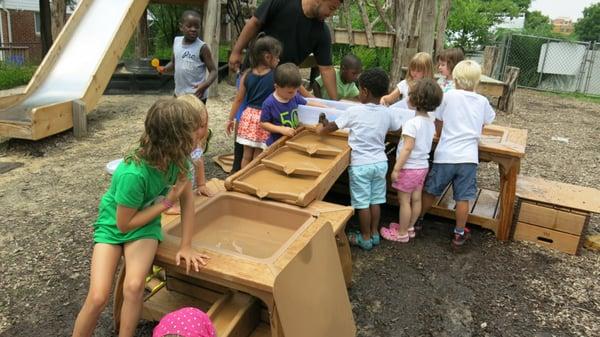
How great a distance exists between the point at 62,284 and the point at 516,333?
2717 millimetres

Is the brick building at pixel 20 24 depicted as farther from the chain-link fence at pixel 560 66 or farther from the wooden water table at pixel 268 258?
the wooden water table at pixel 268 258

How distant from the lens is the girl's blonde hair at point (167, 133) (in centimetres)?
194

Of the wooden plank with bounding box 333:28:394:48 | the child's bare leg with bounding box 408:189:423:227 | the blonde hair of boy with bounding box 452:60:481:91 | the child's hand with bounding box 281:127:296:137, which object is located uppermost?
the wooden plank with bounding box 333:28:394:48

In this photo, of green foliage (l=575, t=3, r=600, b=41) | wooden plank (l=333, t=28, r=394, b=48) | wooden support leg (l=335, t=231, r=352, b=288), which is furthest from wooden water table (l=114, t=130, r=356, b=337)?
green foliage (l=575, t=3, r=600, b=41)

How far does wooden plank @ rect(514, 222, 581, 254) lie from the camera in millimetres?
3688

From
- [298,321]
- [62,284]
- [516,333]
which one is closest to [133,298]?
[298,321]

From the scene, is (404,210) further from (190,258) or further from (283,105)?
(190,258)

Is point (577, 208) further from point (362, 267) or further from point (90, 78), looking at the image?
point (90, 78)

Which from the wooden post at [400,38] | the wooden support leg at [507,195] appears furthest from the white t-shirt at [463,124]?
the wooden post at [400,38]

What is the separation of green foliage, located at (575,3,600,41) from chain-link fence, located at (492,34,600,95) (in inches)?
1313

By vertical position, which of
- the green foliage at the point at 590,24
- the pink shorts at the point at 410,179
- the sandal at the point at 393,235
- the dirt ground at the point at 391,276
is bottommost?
the dirt ground at the point at 391,276

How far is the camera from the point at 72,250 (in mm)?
3381

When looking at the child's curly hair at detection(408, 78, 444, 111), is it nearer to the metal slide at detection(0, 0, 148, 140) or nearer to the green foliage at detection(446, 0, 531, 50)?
the metal slide at detection(0, 0, 148, 140)

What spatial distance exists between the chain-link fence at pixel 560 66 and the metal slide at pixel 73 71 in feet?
36.7
